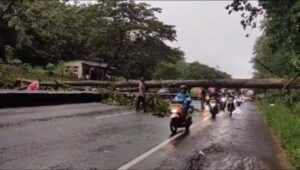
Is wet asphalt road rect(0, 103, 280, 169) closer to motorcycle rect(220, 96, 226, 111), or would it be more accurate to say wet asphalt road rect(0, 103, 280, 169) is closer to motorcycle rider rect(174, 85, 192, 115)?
motorcycle rider rect(174, 85, 192, 115)

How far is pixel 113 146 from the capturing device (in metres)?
11.6

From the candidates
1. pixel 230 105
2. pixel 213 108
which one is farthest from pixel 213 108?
pixel 230 105

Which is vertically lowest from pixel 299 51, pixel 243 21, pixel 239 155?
pixel 239 155

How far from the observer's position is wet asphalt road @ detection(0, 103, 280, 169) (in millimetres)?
9305

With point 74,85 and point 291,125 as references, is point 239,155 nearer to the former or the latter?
point 291,125

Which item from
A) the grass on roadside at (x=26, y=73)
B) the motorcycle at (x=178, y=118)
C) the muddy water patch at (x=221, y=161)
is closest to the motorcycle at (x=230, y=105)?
the motorcycle at (x=178, y=118)

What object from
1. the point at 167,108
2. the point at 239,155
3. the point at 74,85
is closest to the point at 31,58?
the point at 74,85

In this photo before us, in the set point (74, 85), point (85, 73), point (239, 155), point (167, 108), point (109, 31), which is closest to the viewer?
point (239, 155)

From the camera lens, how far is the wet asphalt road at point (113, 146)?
30.5 ft

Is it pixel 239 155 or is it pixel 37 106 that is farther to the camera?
pixel 37 106

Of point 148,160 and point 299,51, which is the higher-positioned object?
point 299,51

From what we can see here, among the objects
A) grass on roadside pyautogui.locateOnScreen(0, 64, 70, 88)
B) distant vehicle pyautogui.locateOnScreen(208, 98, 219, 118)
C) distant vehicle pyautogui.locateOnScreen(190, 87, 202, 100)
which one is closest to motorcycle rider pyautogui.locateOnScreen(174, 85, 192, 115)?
distant vehicle pyautogui.locateOnScreen(208, 98, 219, 118)

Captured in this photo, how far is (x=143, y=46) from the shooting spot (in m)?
58.2

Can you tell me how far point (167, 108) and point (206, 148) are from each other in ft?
38.1
